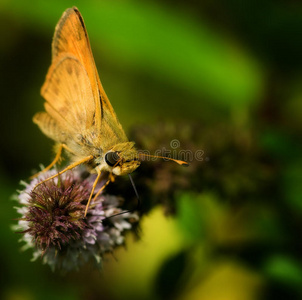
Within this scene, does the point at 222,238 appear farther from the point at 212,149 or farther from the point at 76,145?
the point at 76,145

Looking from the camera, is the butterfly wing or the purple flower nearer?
the purple flower

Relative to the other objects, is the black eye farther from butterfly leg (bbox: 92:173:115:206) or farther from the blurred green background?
the blurred green background

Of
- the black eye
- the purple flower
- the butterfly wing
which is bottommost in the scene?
the purple flower

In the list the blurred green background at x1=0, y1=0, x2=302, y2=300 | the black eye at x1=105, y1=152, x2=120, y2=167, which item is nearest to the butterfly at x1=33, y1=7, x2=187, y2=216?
the black eye at x1=105, y1=152, x2=120, y2=167

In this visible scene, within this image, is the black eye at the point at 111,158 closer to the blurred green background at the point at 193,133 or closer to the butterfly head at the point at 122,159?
the butterfly head at the point at 122,159

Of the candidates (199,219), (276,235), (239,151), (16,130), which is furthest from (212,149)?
(16,130)

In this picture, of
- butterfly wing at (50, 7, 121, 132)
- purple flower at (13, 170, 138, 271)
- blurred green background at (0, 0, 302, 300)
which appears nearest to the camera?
purple flower at (13, 170, 138, 271)

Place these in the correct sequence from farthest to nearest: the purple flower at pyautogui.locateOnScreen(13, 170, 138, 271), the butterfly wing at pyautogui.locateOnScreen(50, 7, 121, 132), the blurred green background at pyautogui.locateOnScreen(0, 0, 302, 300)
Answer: the blurred green background at pyautogui.locateOnScreen(0, 0, 302, 300), the butterfly wing at pyautogui.locateOnScreen(50, 7, 121, 132), the purple flower at pyautogui.locateOnScreen(13, 170, 138, 271)
